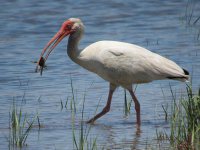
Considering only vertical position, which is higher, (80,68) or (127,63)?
(127,63)

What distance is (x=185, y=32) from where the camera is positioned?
15820 millimetres

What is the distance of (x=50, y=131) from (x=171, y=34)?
701cm

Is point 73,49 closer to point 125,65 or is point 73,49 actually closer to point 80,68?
point 125,65

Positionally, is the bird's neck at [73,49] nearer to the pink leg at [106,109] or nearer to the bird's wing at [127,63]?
the bird's wing at [127,63]

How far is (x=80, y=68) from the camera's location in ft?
43.2

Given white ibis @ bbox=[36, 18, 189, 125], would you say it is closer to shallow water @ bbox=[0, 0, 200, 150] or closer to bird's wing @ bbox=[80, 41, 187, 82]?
bird's wing @ bbox=[80, 41, 187, 82]

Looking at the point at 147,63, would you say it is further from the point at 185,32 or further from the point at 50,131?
the point at 185,32

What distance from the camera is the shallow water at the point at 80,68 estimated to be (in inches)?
369

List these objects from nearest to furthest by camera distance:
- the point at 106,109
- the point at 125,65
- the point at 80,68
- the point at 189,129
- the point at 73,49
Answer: the point at 189,129
the point at 125,65
the point at 106,109
the point at 73,49
the point at 80,68

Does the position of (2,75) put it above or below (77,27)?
below

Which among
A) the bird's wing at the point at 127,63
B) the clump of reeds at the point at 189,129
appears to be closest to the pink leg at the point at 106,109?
the bird's wing at the point at 127,63

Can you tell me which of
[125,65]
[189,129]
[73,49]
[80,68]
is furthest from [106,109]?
[80,68]

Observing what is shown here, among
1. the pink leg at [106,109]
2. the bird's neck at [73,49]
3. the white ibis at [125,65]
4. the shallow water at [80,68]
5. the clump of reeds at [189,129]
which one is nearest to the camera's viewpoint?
the clump of reeds at [189,129]

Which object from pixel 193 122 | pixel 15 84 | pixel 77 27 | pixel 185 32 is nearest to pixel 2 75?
pixel 15 84
